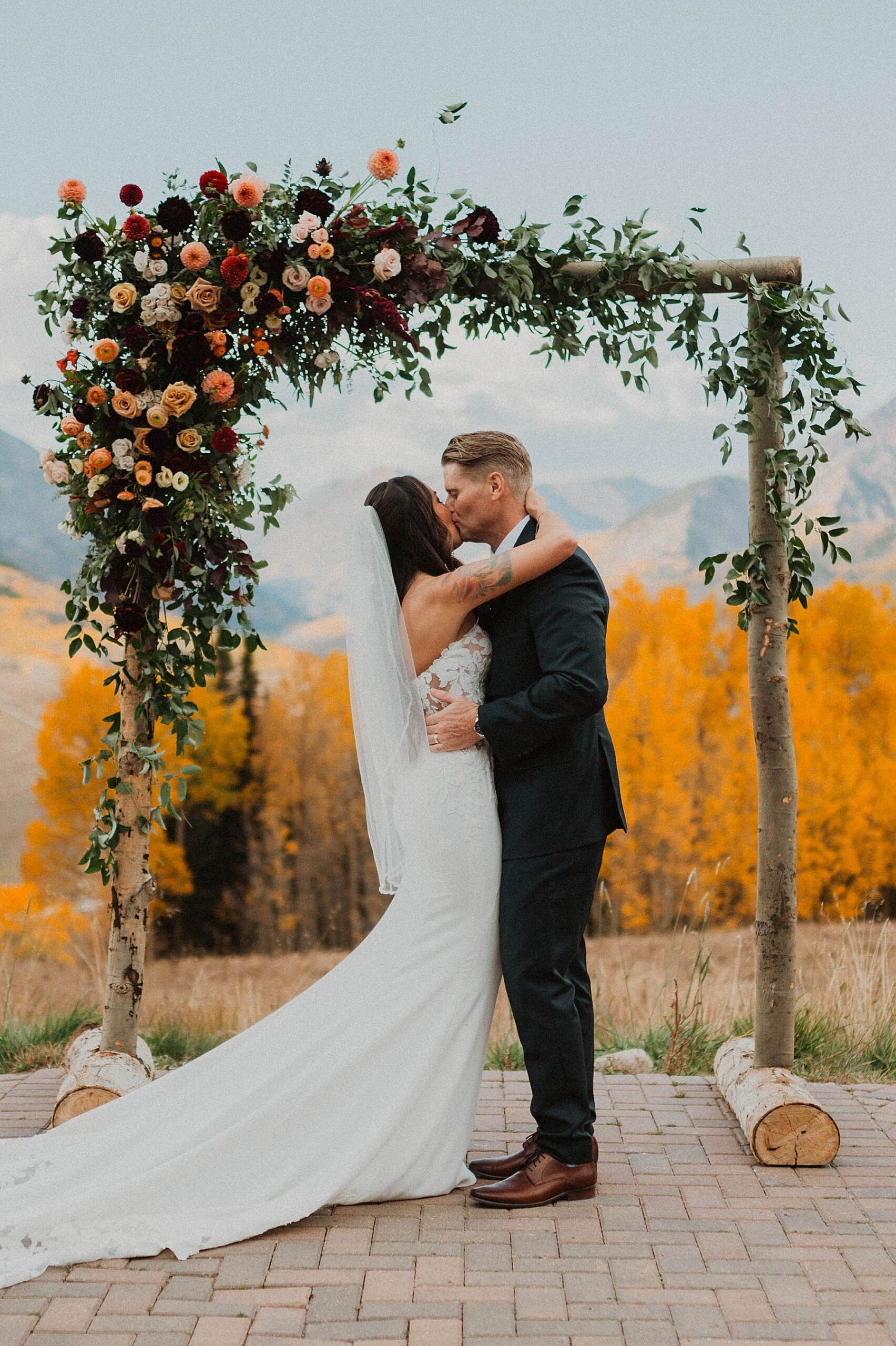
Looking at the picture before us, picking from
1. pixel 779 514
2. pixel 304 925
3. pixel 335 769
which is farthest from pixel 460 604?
pixel 335 769

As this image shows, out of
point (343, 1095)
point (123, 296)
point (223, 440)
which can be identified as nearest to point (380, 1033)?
point (343, 1095)

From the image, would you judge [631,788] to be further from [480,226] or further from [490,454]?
[490,454]

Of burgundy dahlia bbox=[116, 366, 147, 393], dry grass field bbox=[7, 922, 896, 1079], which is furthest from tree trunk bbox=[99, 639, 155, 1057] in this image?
dry grass field bbox=[7, 922, 896, 1079]

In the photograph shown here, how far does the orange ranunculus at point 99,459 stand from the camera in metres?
4.23

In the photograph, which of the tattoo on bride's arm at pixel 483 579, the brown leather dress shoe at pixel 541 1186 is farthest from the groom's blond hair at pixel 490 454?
the brown leather dress shoe at pixel 541 1186

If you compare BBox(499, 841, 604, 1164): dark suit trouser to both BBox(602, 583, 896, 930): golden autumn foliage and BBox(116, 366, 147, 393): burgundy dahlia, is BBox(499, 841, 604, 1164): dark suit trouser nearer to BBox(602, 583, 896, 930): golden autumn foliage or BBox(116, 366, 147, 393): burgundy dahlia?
BBox(116, 366, 147, 393): burgundy dahlia

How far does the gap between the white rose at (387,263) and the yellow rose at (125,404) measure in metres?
0.96

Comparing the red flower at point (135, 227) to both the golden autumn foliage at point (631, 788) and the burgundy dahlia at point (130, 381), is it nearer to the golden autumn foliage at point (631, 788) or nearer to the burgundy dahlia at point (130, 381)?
the burgundy dahlia at point (130, 381)

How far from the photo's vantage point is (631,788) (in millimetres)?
21734

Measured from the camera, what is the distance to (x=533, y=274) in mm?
4496

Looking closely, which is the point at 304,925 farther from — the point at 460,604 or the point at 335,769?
the point at 460,604

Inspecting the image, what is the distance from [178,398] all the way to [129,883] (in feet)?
6.01

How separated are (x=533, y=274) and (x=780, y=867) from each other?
2367mm

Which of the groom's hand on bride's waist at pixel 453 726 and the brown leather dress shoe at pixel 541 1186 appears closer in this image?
the brown leather dress shoe at pixel 541 1186
